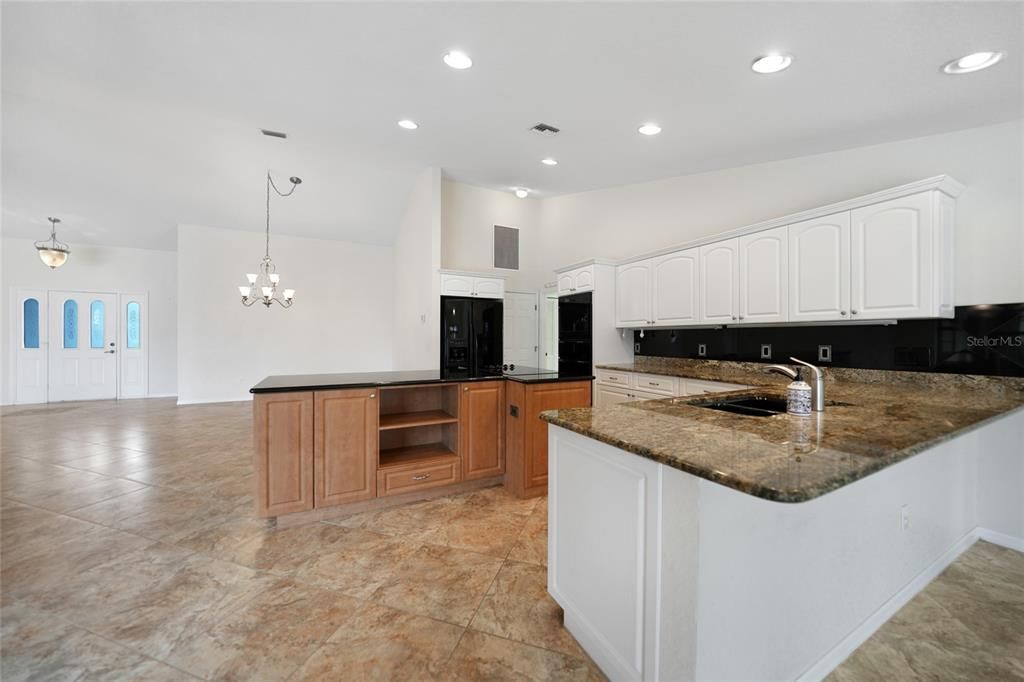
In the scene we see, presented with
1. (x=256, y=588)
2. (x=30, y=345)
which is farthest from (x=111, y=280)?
(x=256, y=588)

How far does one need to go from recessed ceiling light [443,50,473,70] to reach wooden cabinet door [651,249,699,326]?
8.36 feet

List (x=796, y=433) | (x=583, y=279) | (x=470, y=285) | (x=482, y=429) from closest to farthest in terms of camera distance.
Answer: (x=796, y=433) → (x=482, y=429) → (x=583, y=279) → (x=470, y=285)

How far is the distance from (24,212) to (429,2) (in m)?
8.25

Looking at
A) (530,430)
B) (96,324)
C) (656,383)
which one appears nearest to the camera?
(530,430)

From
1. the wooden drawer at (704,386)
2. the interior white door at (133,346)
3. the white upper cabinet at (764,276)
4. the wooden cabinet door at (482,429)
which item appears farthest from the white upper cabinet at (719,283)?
the interior white door at (133,346)

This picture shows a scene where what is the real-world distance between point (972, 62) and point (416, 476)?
4005 millimetres

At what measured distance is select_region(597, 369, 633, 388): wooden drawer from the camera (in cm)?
399

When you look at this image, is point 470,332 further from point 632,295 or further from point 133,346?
point 133,346

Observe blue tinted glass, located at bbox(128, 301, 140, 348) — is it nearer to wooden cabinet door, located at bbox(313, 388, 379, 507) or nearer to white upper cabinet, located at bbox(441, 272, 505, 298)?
white upper cabinet, located at bbox(441, 272, 505, 298)

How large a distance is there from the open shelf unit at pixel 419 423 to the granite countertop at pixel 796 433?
5.13ft

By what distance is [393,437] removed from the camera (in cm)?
316

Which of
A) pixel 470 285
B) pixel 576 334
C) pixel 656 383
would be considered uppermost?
pixel 470 285

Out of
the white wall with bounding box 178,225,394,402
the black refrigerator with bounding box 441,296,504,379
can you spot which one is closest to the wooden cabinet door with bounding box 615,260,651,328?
the black refrigerator with bounding box 441,296,504,379

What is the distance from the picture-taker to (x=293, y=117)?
11.0ft
